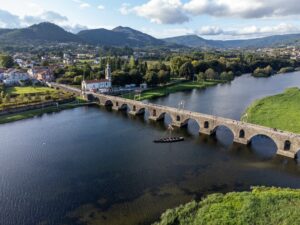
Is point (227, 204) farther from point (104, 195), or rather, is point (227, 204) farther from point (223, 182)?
point (104, 195)

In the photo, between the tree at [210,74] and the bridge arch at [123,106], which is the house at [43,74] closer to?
the bridge arch at [123,106]

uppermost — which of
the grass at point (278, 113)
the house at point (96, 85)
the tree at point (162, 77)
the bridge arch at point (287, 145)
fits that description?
the tree at point (162, 77)

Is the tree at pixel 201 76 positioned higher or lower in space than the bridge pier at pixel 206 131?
higher

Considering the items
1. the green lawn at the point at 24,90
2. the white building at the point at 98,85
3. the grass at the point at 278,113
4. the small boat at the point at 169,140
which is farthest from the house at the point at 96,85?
the grass at the point at 278,113

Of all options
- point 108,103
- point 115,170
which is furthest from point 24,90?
point 115,170

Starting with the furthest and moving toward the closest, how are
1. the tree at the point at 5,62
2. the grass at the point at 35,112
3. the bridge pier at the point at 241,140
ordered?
the tree at the point at 5,62 < the grass at the point at 35,112 < the bridge pier at the point at 241,140

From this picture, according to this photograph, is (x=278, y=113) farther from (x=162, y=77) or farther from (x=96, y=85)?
(x=96, y=85)

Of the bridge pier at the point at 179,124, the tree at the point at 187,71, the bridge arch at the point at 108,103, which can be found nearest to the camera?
the bridge pier at the point at 179,124

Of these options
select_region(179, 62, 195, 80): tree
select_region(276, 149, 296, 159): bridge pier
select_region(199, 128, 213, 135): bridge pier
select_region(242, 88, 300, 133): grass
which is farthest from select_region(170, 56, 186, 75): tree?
select_region(276, 149, 296, 159): bridge pier
